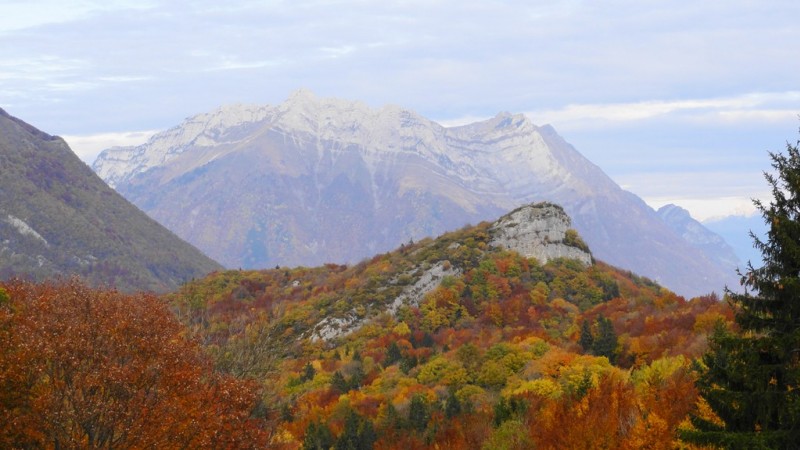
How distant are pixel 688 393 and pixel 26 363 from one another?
38.4 meters

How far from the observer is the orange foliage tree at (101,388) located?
105ft

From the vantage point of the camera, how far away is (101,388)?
3328cm

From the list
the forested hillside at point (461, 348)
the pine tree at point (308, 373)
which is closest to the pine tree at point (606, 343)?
the forested hillside at point (461, 348)

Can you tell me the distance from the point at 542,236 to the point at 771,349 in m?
112

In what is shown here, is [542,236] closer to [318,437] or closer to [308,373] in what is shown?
[308,373]

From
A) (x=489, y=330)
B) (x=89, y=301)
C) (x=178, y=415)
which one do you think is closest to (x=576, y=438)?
(x=178, y=415)

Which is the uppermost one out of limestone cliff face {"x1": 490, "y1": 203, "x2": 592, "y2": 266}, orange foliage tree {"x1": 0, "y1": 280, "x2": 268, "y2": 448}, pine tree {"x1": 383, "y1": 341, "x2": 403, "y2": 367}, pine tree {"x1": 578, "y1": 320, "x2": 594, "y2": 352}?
limestone cliff face {"x1": 490, "y1": 203, "x2": 592, "y2": 266}

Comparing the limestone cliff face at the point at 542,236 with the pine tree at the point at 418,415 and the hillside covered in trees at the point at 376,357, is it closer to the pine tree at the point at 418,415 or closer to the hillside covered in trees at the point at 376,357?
the hillside covered in trees at the point at 376,357

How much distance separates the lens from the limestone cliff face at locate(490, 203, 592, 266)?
136 metres

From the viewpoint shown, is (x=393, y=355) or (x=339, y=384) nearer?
(x=339, y=384)

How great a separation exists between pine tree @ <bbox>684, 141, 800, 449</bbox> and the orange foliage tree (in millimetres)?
19971

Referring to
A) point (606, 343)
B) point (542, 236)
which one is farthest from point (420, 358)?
point (542, 236)

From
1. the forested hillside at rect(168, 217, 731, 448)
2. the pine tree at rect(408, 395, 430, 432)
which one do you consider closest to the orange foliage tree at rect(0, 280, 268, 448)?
the forested hillside at rect(168, 217, 731, 448)

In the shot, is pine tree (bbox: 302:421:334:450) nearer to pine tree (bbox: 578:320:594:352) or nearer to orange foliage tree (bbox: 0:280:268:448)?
orange foliage tree (bbox: 0:280:268:448)
